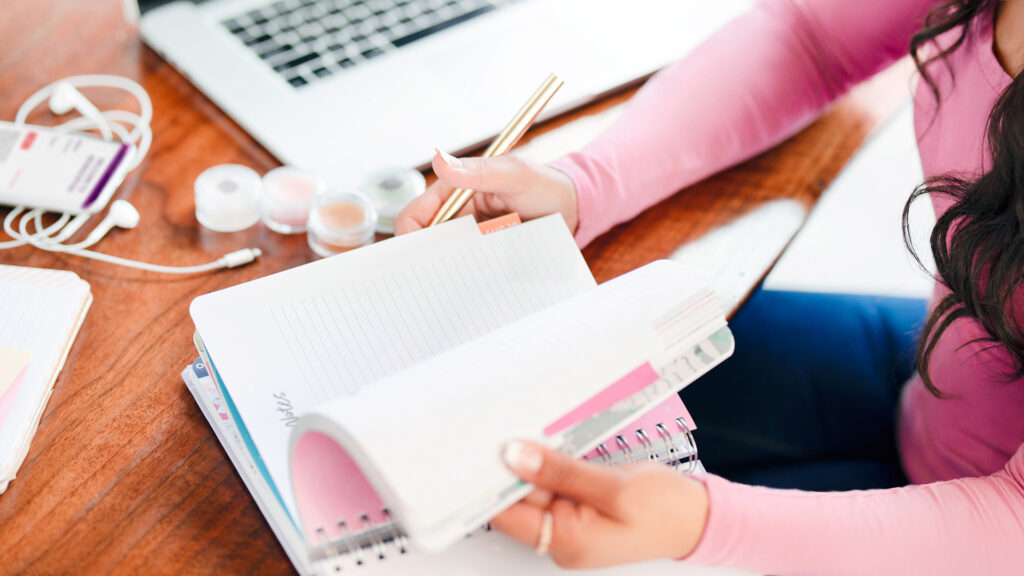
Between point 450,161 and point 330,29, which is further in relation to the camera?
point 330,29

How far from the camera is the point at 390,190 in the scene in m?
0.71

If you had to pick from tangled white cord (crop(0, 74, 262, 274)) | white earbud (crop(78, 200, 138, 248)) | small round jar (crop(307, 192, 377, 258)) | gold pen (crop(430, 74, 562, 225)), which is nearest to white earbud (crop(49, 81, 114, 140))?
tangled white cord (crop(0, 74, 262, 274))

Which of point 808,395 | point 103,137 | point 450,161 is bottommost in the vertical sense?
point 808,395

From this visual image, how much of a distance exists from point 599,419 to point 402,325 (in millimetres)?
160

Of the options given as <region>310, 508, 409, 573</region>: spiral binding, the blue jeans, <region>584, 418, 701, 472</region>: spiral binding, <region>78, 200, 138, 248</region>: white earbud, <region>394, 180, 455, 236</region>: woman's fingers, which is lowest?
the blue jeans

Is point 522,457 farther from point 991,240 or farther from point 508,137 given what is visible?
point 991,240

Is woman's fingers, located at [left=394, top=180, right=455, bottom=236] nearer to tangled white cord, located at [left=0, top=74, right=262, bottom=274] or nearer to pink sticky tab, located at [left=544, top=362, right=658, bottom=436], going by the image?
tangled white cord, located at [left=0, top=74, right=262, bottom=274]

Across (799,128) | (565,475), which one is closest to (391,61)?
(799,128)

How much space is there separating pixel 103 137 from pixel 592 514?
1.86ft

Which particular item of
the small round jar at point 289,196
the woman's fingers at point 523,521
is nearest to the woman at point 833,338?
the woman's fingers at point 523,521

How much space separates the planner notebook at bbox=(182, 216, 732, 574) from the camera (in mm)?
428

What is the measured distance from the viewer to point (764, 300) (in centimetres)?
88

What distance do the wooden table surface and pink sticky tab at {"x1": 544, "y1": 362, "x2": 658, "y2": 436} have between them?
191mm

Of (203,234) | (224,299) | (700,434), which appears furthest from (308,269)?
(700,434)
